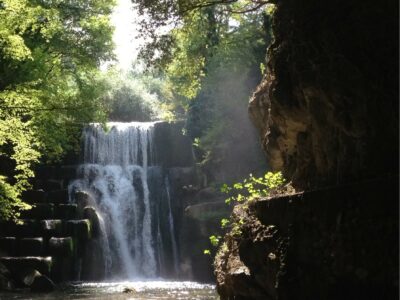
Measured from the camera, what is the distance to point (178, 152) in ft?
95.5

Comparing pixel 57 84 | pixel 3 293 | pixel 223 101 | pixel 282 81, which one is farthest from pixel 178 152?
pixel 282 81

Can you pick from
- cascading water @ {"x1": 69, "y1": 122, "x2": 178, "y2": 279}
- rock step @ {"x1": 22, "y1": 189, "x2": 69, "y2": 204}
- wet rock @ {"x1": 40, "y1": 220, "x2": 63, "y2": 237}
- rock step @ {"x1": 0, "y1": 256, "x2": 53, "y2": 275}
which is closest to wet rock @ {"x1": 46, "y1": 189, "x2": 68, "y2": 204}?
rock step @ {"x1": 22, "y1": 189, "x2": 69, "y2": 204}

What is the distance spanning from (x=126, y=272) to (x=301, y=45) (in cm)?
1668

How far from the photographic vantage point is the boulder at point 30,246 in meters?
18.4

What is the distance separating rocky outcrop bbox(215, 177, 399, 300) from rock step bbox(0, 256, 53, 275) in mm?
11405

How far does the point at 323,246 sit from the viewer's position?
557 cm

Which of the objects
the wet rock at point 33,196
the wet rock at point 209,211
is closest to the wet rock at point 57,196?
the wet rock at point 33,196

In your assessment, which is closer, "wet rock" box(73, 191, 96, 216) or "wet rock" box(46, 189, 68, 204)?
"wet rock" box(73, 191, 96, 216)

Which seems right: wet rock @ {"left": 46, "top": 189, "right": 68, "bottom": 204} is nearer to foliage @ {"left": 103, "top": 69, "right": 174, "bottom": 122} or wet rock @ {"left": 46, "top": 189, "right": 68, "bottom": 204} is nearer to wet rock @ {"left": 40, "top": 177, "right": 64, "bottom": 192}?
wet rock @ {"left": 40, "top": 177, "right": 64, "bottom": 192}

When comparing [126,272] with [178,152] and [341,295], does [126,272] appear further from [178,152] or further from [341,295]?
[341,295]

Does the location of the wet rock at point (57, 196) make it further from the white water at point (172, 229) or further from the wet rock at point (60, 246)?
the white water at point (172, 229)

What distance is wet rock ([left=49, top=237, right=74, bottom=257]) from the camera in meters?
18.9

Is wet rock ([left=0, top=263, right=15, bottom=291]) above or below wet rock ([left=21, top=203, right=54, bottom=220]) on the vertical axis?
below

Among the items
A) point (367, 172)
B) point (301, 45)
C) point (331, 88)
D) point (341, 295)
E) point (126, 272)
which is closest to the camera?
point (341, 295)
